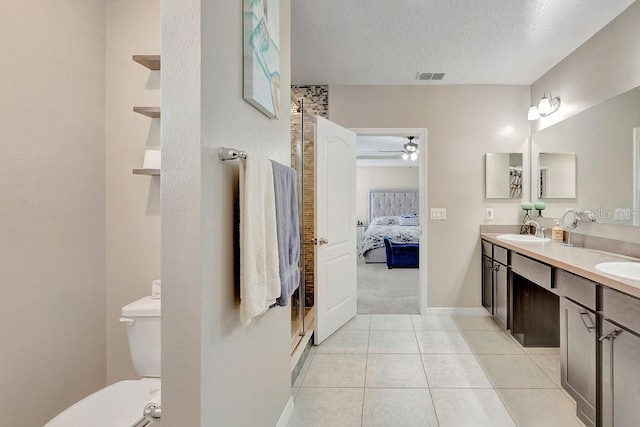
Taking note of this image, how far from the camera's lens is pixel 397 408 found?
2023mm

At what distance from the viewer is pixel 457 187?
3.64 m

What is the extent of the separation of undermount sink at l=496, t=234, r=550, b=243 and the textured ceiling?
5.28ft

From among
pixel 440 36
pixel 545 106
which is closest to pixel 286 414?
pixel 440 36

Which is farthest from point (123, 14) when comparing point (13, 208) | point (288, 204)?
point (288, 204)

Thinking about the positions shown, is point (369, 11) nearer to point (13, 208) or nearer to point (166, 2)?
point (166, 2)

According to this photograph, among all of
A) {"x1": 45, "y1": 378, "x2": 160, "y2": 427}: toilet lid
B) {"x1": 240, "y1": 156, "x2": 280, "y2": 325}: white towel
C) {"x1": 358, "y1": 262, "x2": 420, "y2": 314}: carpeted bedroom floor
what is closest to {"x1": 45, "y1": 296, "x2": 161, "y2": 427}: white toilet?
{"x1": 45, "y1": 378, "x2": 160, "y2": 427}: toilet lid

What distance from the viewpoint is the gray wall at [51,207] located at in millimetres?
1376

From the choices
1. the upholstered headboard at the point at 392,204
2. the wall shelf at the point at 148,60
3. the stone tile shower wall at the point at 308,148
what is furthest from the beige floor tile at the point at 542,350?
the upholstered headboard at the point at 392,204

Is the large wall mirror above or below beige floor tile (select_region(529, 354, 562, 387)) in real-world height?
above

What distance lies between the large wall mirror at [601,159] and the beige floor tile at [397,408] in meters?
1.83

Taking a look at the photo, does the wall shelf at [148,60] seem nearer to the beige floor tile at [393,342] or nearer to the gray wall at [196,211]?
the gray wall at [196,211]

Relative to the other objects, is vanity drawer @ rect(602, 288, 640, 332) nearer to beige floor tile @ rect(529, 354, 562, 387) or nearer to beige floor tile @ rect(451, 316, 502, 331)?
beige floor tile @ rect(529, 354, 562, 387)

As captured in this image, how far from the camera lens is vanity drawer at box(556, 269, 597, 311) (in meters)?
1.74

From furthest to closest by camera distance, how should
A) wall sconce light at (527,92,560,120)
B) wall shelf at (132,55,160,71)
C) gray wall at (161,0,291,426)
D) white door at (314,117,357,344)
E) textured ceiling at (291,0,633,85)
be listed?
wall sconce light at (527,92,560,120), white door at (314,117,357,344), textured ceiling at (291,0,633,85), wall shelf at (132,55,160,71), gray wall at (161,0,291,426)
